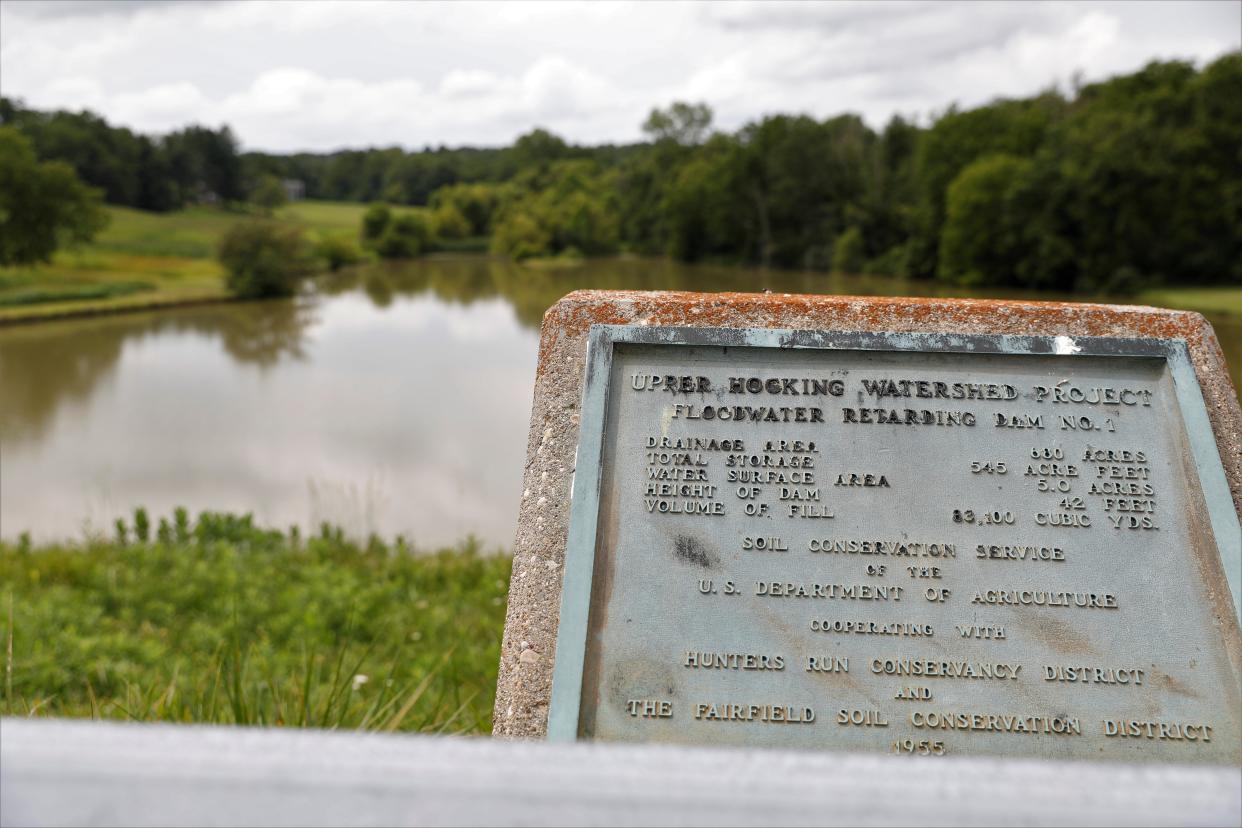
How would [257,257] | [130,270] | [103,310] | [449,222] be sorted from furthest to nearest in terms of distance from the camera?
1. [449,222]
2. [257,257]
3. [130,270]
4. [103,310]

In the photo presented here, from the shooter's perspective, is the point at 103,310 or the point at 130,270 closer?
the point at 103,310

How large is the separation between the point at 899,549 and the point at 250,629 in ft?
13.7

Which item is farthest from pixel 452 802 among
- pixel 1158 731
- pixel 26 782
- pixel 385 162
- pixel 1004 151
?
pixel 385 162

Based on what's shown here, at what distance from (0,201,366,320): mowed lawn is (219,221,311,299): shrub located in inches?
31.4

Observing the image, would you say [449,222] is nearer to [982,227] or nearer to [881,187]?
[881,187]

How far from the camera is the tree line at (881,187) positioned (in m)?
33.2

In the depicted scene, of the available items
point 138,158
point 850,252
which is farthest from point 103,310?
point 850,252

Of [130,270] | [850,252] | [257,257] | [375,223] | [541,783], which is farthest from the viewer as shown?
[375,223]

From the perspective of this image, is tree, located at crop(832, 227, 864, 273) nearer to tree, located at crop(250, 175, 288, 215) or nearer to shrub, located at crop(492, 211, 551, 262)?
shrub, located at crop(492, 211, 551, 262)

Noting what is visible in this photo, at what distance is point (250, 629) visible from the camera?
5.21 m

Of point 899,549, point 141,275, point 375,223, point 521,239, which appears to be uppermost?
point 375,223

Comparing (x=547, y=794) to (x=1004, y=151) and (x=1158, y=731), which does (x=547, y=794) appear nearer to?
(x=1158, y=731)

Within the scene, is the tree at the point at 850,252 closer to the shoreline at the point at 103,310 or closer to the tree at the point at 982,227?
the tree at the point at 982,227

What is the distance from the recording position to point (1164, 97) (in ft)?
115
